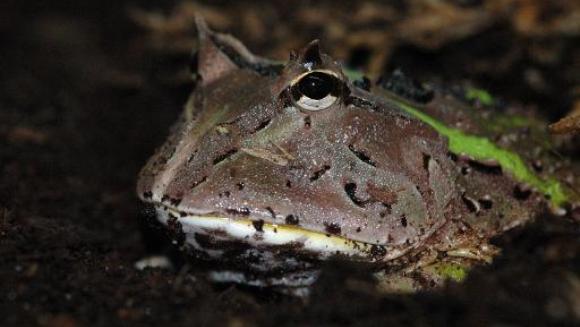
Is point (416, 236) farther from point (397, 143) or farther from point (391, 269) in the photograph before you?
point (397, 143)

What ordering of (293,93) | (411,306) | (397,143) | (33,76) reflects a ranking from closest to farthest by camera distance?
(411,306) < (293,93) < (397,143) < (33,76)

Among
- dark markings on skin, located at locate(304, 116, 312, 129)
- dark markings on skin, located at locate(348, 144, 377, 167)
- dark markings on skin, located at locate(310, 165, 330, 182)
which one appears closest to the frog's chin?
dark markings on skin, located at locate(310, 165, 330, 182)

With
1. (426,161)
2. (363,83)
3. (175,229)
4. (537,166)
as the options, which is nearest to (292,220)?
(175,229)

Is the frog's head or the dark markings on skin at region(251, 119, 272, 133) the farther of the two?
the dark markings on skin at region(251, 119, 272, 133)

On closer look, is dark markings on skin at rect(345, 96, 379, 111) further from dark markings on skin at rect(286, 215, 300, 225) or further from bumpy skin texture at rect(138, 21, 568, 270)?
dark markings on skin at rect(286, 215, 300, 225)

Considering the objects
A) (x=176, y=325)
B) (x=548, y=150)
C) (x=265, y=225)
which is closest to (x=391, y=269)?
(x=265, y=225)

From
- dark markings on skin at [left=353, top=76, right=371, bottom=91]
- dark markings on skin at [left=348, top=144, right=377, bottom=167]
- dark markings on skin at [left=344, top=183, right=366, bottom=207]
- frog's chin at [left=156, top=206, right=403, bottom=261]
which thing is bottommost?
frog's chin at [left=156, top=206, right=403, bottom=261]

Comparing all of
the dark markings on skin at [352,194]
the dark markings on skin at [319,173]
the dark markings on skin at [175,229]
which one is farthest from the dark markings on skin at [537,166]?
the dark markings on skin at [175,229]
